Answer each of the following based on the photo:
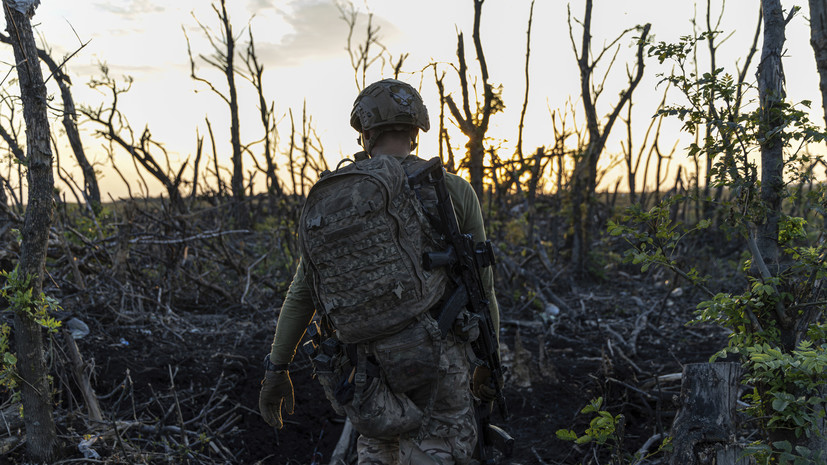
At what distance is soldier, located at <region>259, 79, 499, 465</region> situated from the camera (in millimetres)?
2223

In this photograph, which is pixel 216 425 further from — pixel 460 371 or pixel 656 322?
pixel 656 322

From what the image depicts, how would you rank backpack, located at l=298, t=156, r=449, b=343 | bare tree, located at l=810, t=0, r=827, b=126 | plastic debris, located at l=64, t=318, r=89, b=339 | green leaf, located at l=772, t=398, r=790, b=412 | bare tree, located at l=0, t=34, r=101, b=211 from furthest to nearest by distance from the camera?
1. bare tree, located at l=0, t=34, r=101, b=211
2. plastic debris, located at l=64, t=318, r=89, b=339
3. bare tree, located at l=810, t=0, r=827, b=126
4. backpack, located at l=298, t=156, r=449, b=343
5. green leaf, located at l=772, t=398, r=790, b=412

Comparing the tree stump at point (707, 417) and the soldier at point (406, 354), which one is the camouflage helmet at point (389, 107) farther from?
the tree stump at point (707, 417)

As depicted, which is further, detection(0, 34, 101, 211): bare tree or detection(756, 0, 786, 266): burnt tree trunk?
detection(0, 34, 101, 211): bare tree

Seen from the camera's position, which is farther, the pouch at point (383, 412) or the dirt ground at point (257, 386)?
the dirt ground at point (257, 386)

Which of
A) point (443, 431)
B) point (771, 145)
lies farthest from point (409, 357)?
point (771, 145)

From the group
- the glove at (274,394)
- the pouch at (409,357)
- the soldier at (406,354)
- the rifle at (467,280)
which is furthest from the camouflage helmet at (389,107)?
the glove at (274,394)

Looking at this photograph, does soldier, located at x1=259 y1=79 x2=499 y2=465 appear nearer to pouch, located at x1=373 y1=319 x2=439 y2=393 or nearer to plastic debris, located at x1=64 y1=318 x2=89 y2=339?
pouch, located at x1=373 y1=319 x2=439 y2=393

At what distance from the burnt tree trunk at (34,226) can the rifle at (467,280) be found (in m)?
2.03

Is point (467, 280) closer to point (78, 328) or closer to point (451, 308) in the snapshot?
point (451, 308)

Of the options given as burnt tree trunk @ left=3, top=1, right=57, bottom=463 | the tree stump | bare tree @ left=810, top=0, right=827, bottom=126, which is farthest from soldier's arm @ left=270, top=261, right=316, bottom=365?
bare tree @ left=810, top=0, right=827, bottom=126

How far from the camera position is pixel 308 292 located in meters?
2.55

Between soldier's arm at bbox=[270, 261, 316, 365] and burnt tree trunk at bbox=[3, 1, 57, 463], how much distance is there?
149 cm

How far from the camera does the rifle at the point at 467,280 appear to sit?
2314 mm
